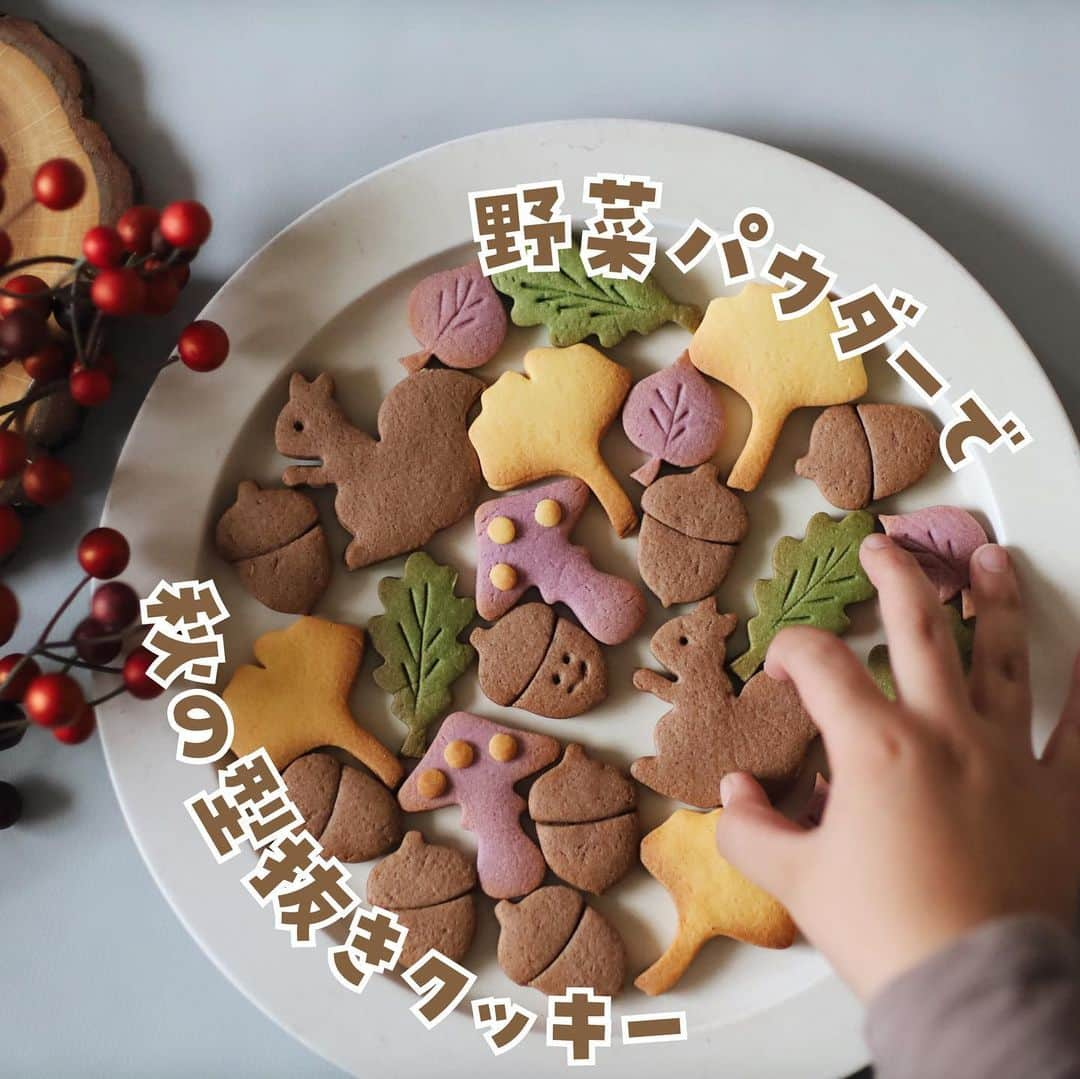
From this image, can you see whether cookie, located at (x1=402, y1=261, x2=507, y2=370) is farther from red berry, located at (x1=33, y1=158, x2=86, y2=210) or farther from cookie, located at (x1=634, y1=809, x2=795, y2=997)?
cookie, located at (x1=634, y1=809, x2=795, y2=997)

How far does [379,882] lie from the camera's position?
2.89 ft

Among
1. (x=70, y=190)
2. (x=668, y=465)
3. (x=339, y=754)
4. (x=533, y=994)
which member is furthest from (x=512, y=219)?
(x=533, y=994)

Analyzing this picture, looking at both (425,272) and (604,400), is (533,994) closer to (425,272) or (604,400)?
(604,400)

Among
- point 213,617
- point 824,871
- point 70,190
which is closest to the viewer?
point 824,871

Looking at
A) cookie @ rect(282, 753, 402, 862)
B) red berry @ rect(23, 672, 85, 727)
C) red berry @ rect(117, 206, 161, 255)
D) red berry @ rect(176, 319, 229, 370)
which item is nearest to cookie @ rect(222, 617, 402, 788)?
cookie @ rect(282, 753, 402, 862)

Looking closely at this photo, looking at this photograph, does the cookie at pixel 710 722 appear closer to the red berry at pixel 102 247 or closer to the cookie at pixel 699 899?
the cookie at pixel 699 899

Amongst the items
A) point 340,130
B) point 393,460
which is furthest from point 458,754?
point 340,130

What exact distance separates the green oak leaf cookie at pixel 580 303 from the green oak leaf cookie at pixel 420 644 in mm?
233

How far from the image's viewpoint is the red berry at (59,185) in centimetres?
80

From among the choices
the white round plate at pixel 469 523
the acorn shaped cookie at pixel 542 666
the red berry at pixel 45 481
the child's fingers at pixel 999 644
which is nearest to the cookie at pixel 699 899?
the white round plate at pixel 469 523

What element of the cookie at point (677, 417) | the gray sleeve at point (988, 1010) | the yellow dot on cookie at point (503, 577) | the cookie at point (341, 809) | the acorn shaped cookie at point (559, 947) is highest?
the cookie at point (677, 417)

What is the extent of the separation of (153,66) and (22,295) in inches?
11.6

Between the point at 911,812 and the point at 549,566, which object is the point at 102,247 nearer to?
the point at 549,566

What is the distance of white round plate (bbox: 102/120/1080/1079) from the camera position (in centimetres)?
86
